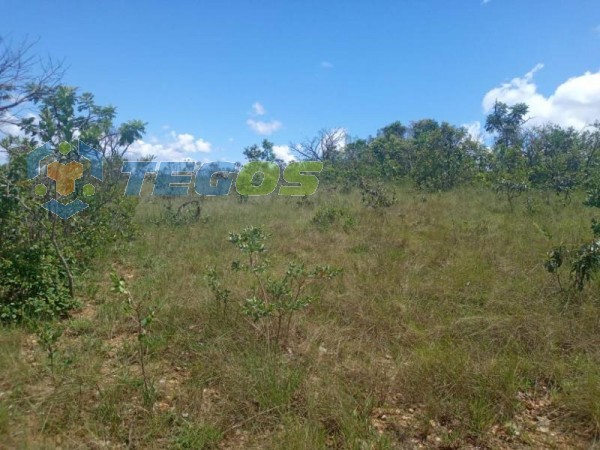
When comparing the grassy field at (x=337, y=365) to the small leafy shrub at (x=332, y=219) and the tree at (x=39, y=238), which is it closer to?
the tree at (x=39, y=238)

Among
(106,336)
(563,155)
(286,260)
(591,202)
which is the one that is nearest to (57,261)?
(106,336)

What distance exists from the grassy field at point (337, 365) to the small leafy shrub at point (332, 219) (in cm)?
182

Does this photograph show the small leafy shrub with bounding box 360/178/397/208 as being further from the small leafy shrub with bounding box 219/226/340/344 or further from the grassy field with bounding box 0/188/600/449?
the small leafy shrub with bounding box 219/226/340/344

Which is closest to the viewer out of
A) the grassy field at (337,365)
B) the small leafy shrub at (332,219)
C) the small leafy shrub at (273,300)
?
the grassy field at (337,365)

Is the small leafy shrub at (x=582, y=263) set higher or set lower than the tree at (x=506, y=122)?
lower

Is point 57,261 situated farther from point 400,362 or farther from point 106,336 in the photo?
point 400,362

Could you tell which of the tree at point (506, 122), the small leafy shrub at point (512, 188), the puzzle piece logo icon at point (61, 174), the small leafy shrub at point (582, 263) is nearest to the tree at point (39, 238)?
the puzzle piece logo icon at point (61, 174)

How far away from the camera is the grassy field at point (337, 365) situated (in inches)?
84.6

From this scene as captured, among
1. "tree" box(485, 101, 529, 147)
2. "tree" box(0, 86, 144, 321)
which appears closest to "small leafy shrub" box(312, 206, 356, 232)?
"tree" box(0, 86, 144, 321)

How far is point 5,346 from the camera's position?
278 cm

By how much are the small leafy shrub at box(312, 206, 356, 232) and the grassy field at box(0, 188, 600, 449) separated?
5.98 feet

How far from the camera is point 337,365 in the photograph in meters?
2.71

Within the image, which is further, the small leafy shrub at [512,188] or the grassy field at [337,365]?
the small leafy shrub at [512,188]

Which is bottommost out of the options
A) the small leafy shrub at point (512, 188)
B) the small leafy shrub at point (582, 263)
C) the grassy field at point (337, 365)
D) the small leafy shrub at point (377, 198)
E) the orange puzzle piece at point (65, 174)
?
the grassy field at point (337, 365)
